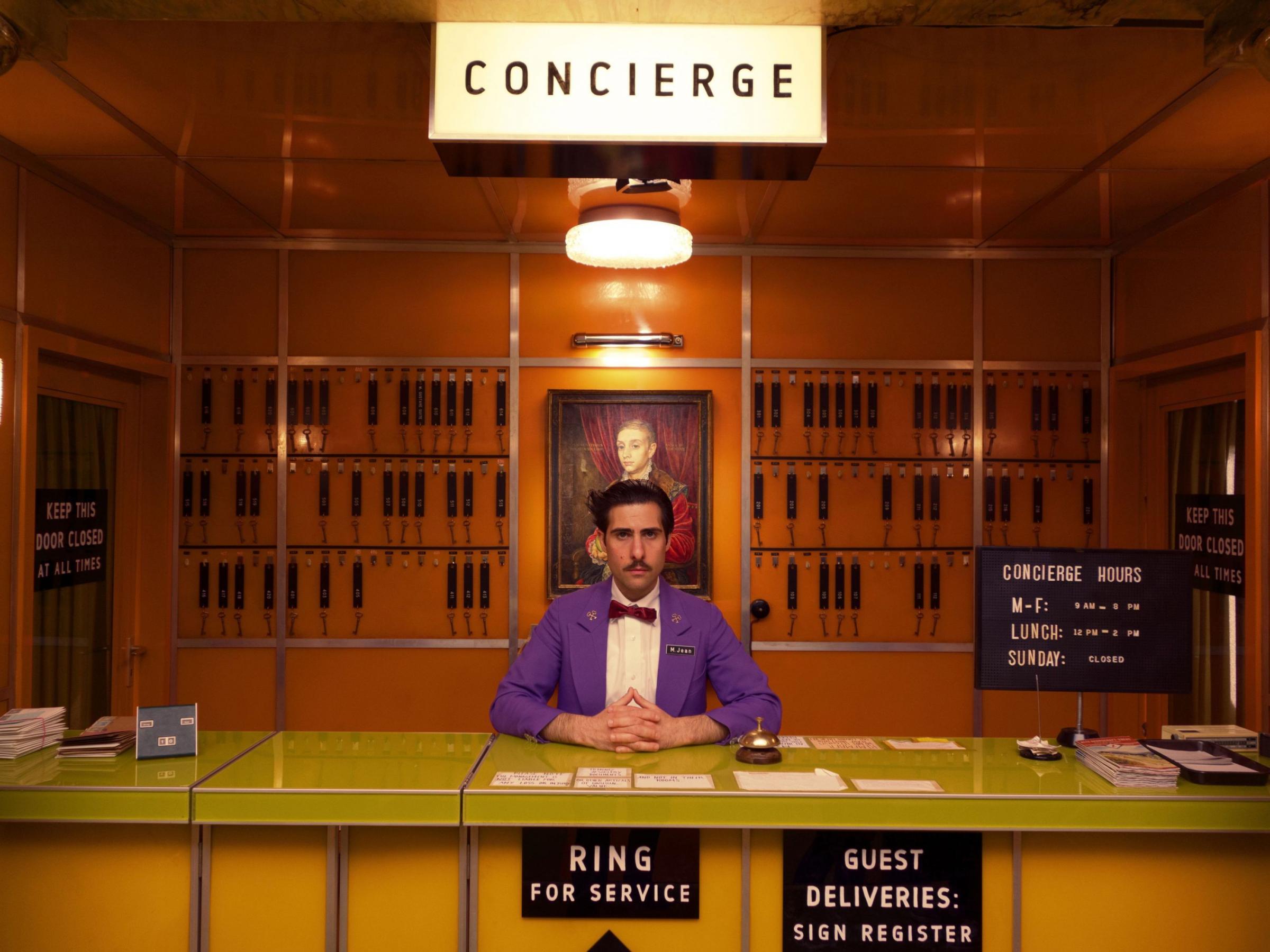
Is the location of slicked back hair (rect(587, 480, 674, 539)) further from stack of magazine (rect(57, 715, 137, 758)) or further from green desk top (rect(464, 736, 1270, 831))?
stack of magazine (rect(57, 715, 137, 758))

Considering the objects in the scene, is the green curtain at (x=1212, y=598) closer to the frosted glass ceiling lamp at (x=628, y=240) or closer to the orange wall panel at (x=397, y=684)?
the frosted glass ceiling lamp at (x=628, y=240)

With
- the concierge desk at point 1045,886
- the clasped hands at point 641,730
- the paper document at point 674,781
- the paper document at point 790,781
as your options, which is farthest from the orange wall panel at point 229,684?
the paper document at point 790,781

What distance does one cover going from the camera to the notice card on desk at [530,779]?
208cm

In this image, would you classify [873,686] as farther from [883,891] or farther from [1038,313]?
[883,891]

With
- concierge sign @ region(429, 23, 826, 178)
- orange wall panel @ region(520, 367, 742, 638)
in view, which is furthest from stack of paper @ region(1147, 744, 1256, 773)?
orange wall panel @ region(520, 367, 742, 638)

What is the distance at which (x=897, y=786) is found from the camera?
6.89 ft

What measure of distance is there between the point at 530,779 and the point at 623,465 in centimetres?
229

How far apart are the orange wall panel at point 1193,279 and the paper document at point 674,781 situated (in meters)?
2.73

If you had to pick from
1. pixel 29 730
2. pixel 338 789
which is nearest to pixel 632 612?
pixel 338 789

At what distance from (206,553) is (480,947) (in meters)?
2.88

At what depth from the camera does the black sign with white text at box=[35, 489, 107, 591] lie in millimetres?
3428

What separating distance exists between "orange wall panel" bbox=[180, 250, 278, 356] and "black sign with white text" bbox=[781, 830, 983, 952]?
11.4 feet

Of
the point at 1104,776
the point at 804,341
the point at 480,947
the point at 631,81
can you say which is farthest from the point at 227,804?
the point at 804,341

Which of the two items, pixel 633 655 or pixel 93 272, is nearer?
pixel 633 655
